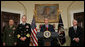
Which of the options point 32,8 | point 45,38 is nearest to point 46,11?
point 32,8

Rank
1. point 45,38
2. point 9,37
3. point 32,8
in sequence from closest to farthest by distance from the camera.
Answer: point 45,38 < point 9,37 < point 32,8

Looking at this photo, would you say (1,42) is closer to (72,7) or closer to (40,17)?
(40,17)

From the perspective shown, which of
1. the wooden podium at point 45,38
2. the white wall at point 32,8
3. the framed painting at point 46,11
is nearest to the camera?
the wooden podium at point 45,38

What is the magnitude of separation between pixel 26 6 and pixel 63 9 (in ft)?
8.60

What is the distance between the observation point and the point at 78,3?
28.8 feet

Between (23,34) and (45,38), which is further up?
(23,34)

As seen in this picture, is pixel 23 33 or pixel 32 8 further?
pixel 32 8

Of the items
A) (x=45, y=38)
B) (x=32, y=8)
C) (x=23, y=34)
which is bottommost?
(x=45, y=38)

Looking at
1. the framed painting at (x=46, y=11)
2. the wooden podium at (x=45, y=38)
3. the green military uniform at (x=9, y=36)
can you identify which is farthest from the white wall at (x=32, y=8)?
the wooden podium at (x=45, y=38)

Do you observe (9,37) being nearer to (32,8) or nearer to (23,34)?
(23,34)

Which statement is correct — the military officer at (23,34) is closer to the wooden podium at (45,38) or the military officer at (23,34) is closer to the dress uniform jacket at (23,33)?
the dress uniform jacket at (23,33)

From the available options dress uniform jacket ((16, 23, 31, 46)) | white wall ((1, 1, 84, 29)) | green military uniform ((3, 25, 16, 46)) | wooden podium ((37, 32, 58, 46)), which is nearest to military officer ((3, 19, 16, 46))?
green military uniform ((3, 25, 16, 46))

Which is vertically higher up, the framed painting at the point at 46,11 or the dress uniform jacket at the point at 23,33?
the framed painting at the point at 46,11

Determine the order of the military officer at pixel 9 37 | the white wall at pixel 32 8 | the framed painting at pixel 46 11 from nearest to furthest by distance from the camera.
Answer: the military officer at pixel 9 37
the white wall at pixel 32 8
the framed painting at pixel 46 11
